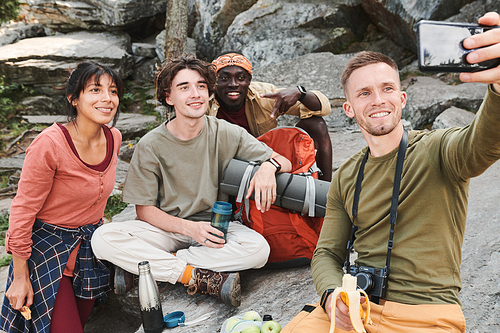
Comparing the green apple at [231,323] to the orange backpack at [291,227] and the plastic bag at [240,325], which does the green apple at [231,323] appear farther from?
the orange backpack at [291,227]

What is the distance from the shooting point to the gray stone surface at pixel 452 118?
20.8 ft

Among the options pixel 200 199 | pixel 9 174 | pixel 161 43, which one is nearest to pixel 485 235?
pixel 200 199

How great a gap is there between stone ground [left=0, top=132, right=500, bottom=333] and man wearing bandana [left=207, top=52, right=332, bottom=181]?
144cm

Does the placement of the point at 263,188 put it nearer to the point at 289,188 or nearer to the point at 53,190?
the point at 289,188

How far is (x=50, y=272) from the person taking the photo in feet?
9.79

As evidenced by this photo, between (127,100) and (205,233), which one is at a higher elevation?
(127,100)

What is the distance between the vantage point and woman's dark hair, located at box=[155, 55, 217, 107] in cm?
339

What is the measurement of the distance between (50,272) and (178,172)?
1.29 metres

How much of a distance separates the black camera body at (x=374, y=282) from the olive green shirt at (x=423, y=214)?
5cm

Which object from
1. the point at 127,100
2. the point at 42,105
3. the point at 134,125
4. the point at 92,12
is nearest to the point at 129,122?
the point at 134,125

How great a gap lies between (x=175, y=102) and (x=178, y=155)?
0.48 meters

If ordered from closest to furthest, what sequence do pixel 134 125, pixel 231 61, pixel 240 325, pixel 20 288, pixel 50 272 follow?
pixel 240 325 → pixel 20 288 → pixel 50 272 → pixel 231 61 → pixel 134 125

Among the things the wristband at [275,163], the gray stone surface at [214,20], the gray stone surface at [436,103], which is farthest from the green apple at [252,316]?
the gray stone surface at [214,20]

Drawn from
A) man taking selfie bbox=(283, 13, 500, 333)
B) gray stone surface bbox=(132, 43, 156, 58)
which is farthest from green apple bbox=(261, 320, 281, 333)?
gray stone surface bbox=(132, 43, 156, 58)
